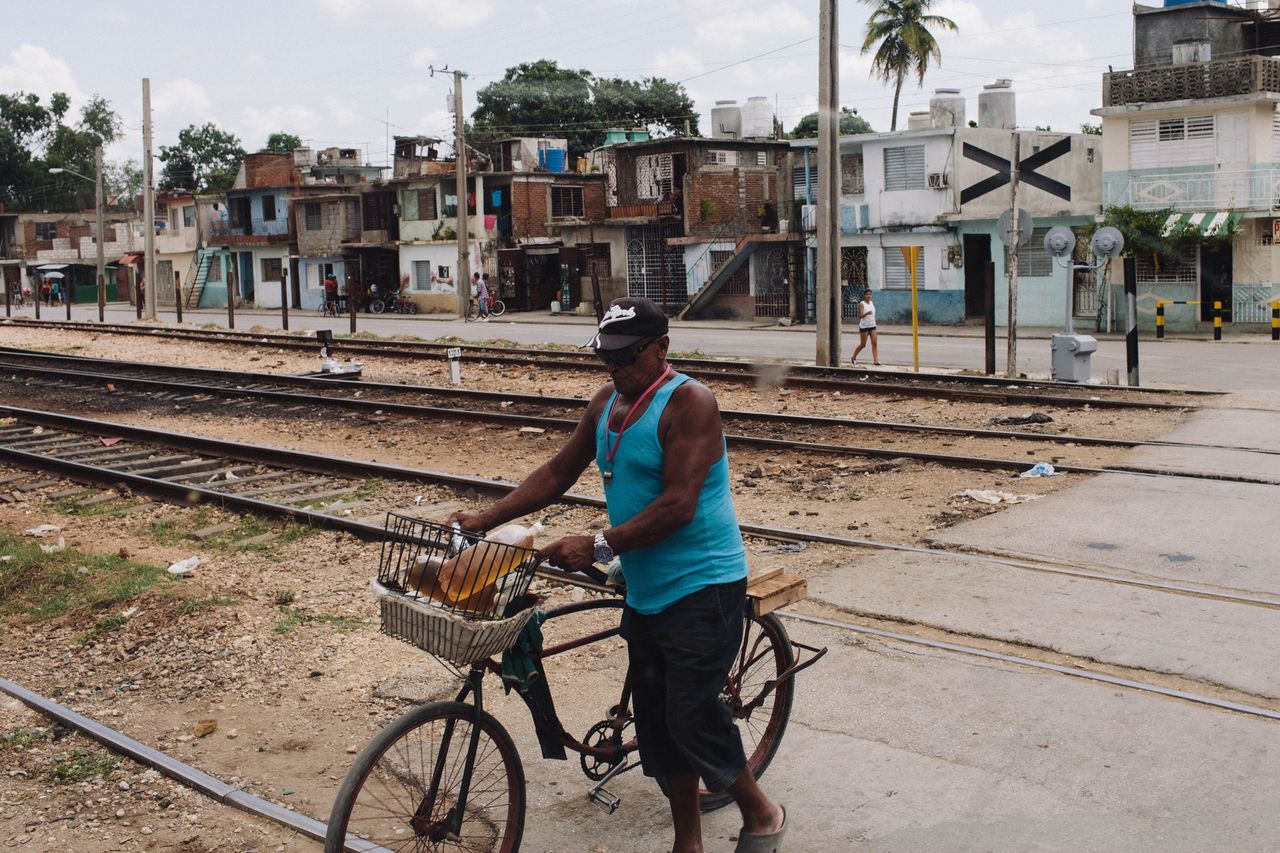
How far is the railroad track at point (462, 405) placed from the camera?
12.8 meters

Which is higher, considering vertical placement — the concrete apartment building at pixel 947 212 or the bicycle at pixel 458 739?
the concrete apartment building at pixel 947 212

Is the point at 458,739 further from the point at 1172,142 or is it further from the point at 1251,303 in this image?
the point at 1172,142

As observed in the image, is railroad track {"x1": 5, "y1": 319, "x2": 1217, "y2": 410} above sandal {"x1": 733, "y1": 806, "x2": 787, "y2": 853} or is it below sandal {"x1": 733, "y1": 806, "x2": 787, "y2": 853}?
above

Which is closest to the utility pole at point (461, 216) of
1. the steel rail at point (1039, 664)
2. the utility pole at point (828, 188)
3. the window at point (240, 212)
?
the utility pole at point (828, 188)

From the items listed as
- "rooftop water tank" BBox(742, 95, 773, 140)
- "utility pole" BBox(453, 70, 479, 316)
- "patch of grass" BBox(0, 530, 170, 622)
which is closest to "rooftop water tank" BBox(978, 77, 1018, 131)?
"rooftop water tank" BBox(742, 95, 773, 140)

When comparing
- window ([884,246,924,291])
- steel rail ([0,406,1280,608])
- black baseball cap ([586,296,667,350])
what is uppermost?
window ([884,246,924,291])

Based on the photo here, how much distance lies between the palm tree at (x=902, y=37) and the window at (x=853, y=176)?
10.2 metres

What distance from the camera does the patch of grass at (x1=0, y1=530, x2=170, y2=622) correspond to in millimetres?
8000

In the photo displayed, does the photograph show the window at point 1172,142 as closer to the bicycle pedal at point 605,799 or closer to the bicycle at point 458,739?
the bicycle at point 458,739

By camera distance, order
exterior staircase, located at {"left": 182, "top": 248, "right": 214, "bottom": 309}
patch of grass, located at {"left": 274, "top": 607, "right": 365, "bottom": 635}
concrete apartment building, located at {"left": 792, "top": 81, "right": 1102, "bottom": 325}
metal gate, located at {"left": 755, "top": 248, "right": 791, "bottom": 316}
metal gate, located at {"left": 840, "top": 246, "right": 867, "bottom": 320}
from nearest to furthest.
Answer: patch of grass, located at {"left": 274, "top": 607, "right": 365, "bottom": 635}
concrete apartment building, located at {"left": 792, "top": 81, "right": 1102, "bottom": 325}
metal gate, located at {"left": 840, "top": 246, "right": 867, "bottom": 320}
metal gate, located at {"left": 755, "top": 248, "right": 791, "bottom": 316}
exterior staircase, located at {"left": 182, "top": 248, "right": 214, "bottom": 309}

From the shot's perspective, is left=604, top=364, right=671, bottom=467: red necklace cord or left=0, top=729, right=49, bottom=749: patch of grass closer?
left=604, top=364, right=671, bottom=467: red necklace cord

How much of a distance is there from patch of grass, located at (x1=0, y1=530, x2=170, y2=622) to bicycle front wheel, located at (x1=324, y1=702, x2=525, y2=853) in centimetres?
434

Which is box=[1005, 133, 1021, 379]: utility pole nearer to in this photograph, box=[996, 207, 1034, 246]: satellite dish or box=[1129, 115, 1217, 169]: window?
box=[996, 207, 1034, 246]: satellite dish

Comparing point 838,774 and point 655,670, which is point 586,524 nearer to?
point 838,774
